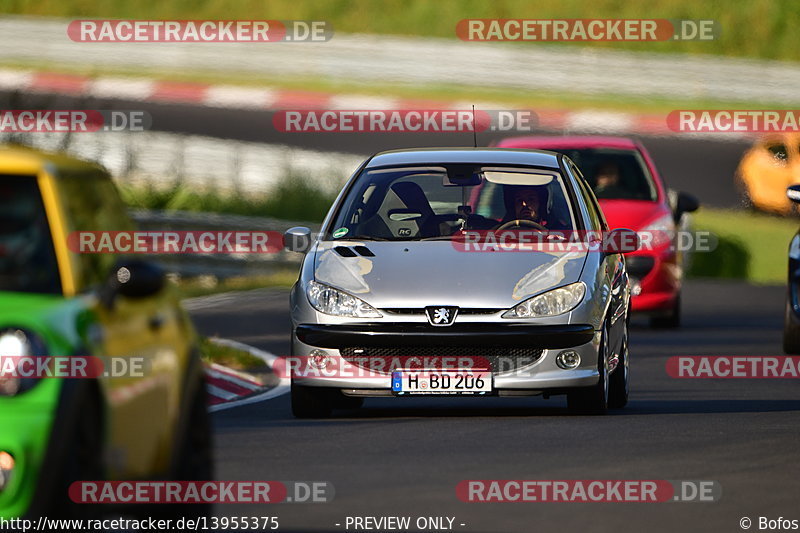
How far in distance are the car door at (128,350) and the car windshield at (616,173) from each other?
12.2 meters

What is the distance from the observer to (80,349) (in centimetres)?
657

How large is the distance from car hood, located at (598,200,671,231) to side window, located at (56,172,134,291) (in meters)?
11.5

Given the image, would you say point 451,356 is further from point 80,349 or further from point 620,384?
point 80,349

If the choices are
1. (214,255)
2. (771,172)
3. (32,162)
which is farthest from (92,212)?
(771,172)

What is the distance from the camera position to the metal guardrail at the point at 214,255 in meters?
26.1

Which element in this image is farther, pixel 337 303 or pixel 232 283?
pixel 232 283

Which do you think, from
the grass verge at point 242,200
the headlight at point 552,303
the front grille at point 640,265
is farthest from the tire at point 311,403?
the grass verge at point 242,200

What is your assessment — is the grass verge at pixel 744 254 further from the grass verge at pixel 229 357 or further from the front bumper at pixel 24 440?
the front bumper at pixel 24 440

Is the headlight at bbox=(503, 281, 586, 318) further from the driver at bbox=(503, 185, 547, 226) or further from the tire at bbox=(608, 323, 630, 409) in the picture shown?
the tire at bbox=(608, 323, 630, 409)

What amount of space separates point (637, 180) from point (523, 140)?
1.21 meters

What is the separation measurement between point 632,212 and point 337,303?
7912 mm

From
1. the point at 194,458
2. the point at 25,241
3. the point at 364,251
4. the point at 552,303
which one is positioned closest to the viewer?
the point at 25,241

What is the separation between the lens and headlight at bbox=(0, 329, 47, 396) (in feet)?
20.8

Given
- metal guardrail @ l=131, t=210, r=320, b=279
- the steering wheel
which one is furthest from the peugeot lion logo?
metal guardrail @ l=131, t=210, r=320, b=279
